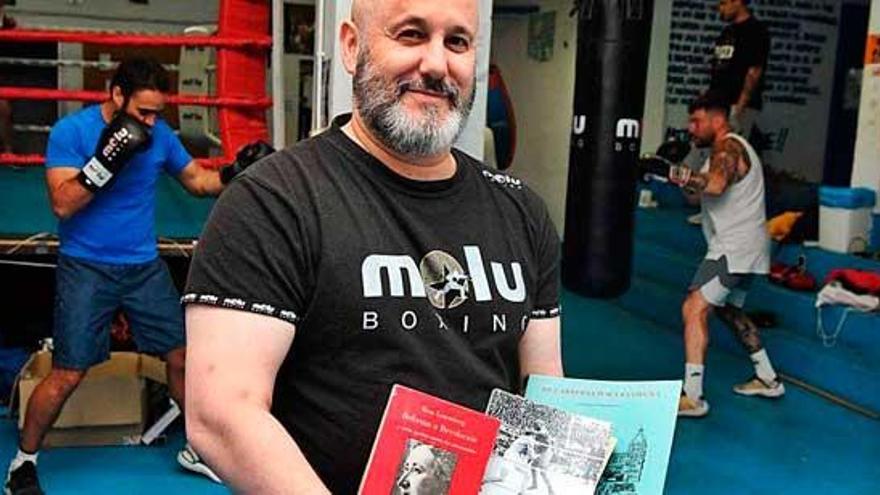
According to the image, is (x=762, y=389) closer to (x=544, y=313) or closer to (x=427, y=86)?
(x=544, y=313)

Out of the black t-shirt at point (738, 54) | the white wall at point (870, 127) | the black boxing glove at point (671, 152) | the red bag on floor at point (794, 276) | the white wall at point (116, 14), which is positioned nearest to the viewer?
the red bag on floor at point (794, 276)

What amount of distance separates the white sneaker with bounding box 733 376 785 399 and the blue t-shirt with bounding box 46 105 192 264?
2870mm

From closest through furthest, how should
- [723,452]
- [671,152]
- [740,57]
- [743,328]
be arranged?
1. [723,452]
2. [743,328]
3. [671,152]
4. [740,57]

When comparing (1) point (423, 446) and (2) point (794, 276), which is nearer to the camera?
(1) point (423, 446)

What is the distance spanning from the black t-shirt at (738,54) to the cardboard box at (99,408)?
13.6 ft

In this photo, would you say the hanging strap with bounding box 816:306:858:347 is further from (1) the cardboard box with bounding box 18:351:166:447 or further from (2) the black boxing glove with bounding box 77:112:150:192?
(2) the black boxing glove with bounding box 77:112:150:192

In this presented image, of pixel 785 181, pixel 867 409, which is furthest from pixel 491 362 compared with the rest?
pixel 785 181

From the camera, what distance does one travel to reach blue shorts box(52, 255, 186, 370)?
3.01 meters

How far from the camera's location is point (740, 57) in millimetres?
6043

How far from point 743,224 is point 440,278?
136 inches

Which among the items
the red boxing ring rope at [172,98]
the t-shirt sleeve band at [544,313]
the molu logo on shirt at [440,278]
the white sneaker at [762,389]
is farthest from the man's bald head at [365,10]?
the white sneaker at [762,389]

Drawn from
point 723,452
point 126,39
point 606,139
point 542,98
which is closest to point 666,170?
point 606,139

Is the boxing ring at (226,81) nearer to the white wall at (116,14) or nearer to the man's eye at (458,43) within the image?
the man's eye at (458,43)

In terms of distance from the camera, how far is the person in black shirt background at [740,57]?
6.01m
